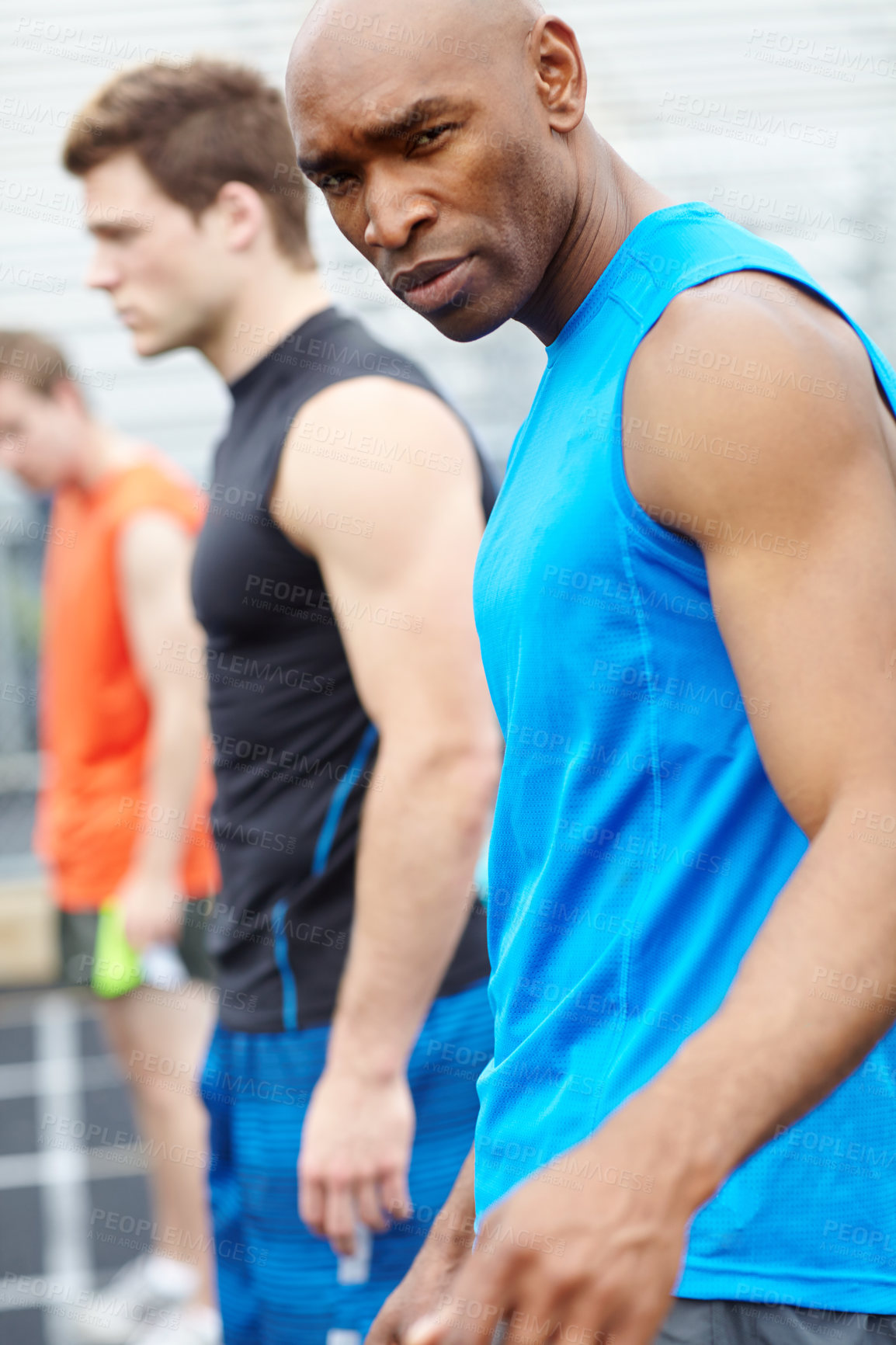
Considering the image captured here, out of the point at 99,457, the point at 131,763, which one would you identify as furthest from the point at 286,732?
the point at 99,457

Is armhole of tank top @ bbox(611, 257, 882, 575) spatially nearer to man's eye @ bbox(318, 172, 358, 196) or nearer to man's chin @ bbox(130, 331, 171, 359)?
man's eye @ bbox(318, 172, 358, 196)

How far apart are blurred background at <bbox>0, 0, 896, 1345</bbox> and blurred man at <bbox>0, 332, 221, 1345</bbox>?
3.45 ft

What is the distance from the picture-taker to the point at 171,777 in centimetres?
329

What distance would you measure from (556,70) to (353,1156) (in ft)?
4.26

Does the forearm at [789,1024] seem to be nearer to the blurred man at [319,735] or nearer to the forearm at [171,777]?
the blurred man at [319,735]

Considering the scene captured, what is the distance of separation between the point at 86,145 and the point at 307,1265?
1.76 m

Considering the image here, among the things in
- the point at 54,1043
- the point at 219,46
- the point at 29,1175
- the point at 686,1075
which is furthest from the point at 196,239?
the point at 219,46

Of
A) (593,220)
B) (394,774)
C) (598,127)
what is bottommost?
(598,127)

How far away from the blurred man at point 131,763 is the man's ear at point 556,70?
2231 millimetres

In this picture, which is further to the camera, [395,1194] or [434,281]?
[395,1194]

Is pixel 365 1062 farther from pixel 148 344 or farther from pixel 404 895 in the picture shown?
pixel 148 344

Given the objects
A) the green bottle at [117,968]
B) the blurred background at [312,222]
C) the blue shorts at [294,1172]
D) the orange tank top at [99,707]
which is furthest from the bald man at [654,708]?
the blurred background at [312,222]

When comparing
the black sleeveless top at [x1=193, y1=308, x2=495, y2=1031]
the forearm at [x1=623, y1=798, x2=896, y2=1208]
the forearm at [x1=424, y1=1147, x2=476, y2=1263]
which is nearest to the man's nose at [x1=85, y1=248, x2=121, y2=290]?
the black sleeveless top at [x1=193, y1=308, x2=495, y2=1031]

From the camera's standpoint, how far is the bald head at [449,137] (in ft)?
3.62
